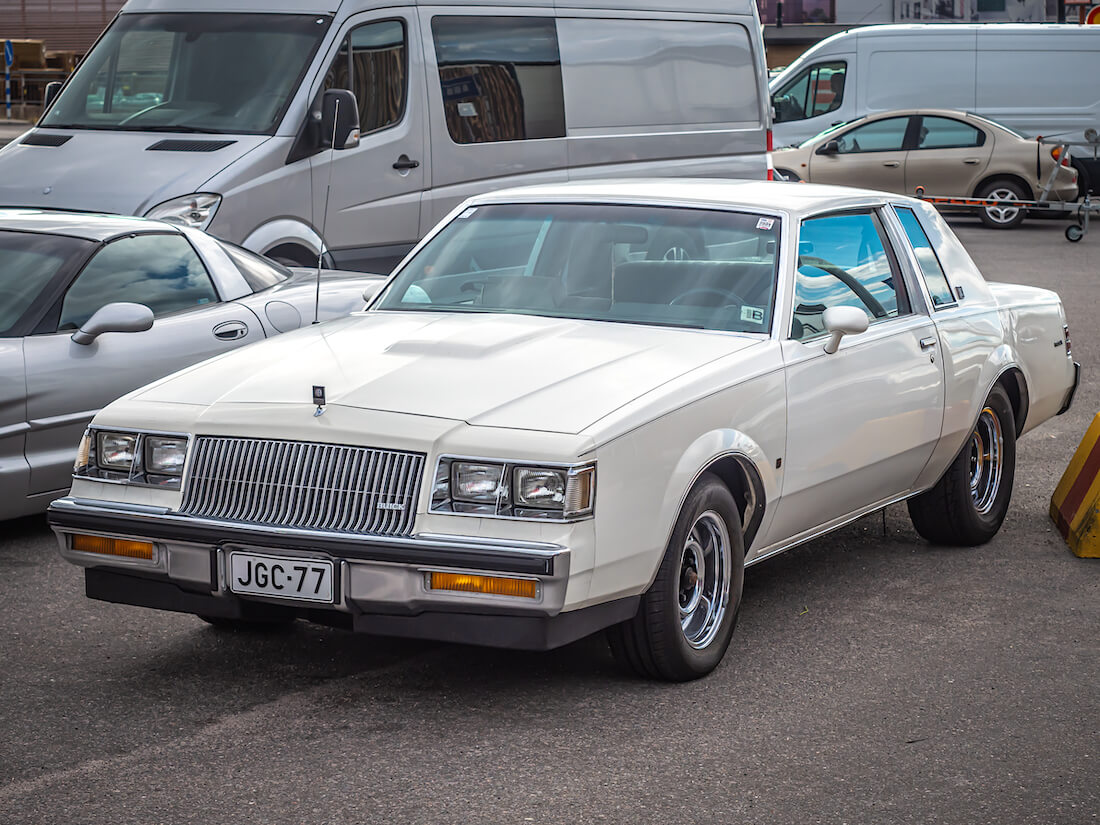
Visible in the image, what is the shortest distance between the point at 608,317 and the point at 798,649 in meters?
1.28

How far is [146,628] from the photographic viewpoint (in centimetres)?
556

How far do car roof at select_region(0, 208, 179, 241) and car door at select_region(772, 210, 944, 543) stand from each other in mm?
3199

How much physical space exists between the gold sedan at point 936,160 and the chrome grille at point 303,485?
63.0ft

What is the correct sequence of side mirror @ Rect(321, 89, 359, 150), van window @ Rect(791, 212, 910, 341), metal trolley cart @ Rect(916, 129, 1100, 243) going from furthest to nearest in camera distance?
1. metal trolley cart @ Rect(916, 129, 1100, 243)
2. side mirror @ Rect(321, 89, 359, 150)
3. van window @ Rect(791, 212, 910, 341)

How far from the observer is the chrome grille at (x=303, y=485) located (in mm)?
4512

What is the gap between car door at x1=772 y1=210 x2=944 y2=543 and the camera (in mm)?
5555

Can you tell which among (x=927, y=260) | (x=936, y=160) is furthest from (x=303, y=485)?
(x=936, y=160)

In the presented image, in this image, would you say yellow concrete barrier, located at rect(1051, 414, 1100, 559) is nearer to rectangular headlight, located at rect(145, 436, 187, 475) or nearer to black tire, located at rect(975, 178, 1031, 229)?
rectangular headlight, located at rect(145, 436, 187, 475)

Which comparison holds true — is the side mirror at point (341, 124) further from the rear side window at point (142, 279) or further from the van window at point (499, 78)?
the rear side window at point (142, 279)

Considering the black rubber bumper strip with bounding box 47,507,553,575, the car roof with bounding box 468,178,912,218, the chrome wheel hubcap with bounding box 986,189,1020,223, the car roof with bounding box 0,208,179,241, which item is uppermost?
the car roof with bounding box 468,178,912,218

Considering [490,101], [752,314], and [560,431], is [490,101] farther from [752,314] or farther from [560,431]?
[560,431]

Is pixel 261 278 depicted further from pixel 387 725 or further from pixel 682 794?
pixel 682 794

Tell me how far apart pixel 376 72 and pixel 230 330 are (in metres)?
4.01

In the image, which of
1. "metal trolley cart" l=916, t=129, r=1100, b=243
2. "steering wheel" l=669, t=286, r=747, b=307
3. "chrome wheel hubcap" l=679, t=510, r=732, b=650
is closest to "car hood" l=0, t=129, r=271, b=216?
"steering wheel" l=669, t=286, r=747, b=307
